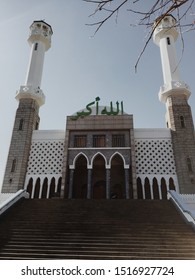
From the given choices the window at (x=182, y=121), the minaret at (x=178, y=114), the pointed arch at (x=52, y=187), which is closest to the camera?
the minaret at (x=178, y=114)

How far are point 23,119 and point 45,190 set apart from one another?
4.95 m

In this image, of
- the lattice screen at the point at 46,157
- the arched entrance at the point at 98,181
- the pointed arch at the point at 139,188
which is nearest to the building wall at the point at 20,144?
the lattice screen at the point at 46,157

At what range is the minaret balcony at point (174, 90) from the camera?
1634cm

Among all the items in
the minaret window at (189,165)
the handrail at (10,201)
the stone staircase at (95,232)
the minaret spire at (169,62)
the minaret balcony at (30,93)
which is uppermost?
the minaret spire at (169,62)

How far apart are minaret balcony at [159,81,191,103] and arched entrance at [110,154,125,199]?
17.9 ft

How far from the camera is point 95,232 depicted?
6.52 metres

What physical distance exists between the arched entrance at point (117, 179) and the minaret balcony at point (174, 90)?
5470 mm

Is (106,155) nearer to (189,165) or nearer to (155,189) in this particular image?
(155,189)

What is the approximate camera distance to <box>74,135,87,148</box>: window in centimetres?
1523

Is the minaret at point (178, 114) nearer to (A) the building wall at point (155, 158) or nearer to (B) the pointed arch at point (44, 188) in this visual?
(A) the building wall at point (155, 158)

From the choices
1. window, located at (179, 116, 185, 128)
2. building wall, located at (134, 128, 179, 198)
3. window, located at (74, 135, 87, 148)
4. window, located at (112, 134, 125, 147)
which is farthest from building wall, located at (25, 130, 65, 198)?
window, located at (179, 116, 185, 128)

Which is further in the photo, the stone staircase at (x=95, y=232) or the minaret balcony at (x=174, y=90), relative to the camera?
the minaret balcony at (x=174, y=90)

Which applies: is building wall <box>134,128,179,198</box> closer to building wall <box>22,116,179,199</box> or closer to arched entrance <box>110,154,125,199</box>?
A: building wall <box>22,116,179,199</box>

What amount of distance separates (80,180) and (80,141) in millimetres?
2685
